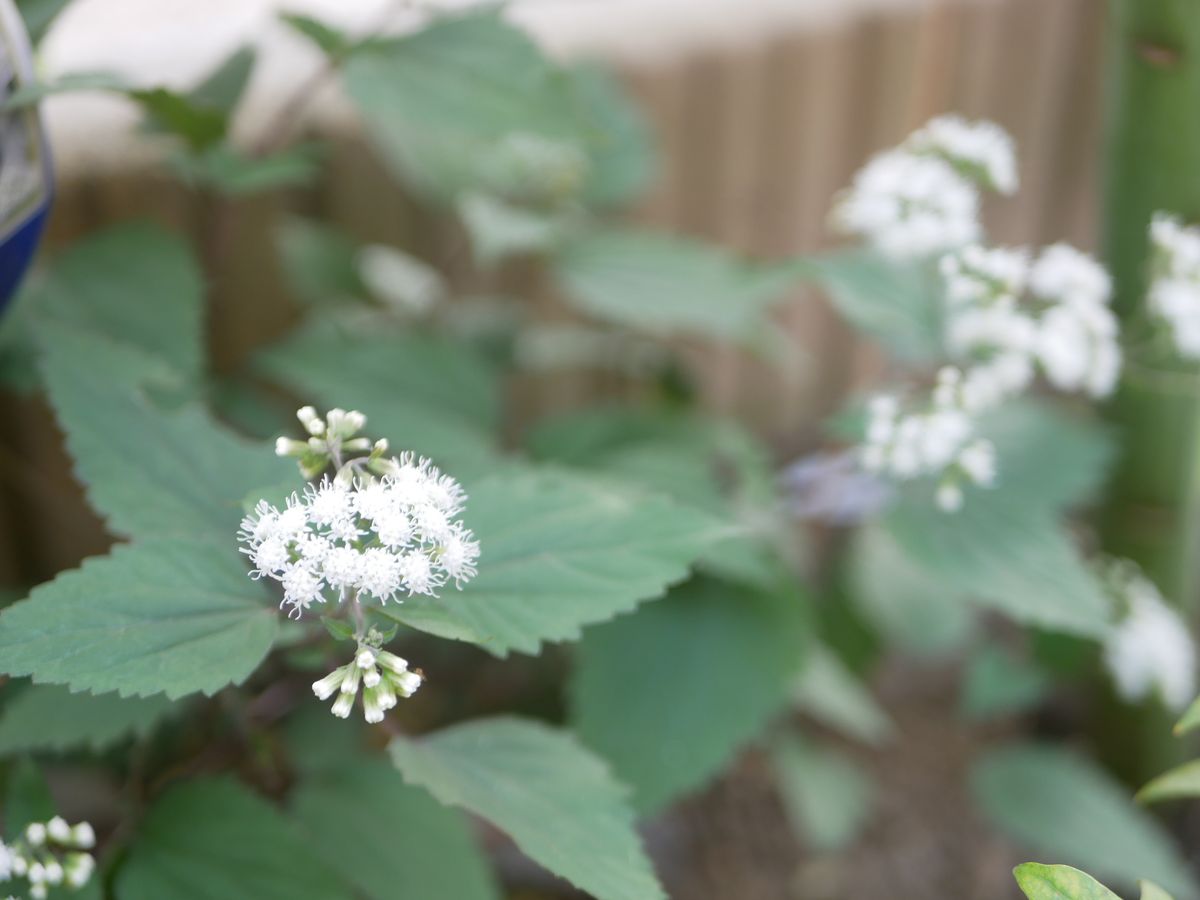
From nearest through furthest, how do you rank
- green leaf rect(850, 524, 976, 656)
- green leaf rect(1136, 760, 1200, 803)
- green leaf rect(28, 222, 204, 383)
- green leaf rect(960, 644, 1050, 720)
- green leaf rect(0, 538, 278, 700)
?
green leaf rect(0, 538, 278, 700), green leaf rect(1136, 760, 1200, 803), green leaf rect(28, 222, 204, 383), green leaf rect(960, 644, 1050, 720), green leaf rect(850, 524, 976, 656)

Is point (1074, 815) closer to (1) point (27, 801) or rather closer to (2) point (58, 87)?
(1) point (27, 801)

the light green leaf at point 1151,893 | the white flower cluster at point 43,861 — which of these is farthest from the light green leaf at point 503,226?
the light green leaf at point 1151,893

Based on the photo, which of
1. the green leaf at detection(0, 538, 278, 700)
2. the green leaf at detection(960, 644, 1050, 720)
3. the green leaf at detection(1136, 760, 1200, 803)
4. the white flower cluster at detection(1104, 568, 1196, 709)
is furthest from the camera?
the green leaf at detection(960, 644, 1050, 720)

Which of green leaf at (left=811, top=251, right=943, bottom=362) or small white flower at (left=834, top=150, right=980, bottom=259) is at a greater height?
small white flower at (left=834, top=150, right=980, bottom=259)

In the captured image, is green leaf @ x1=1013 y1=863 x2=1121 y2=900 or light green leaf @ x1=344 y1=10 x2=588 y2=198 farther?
light green leaf @ x1=344 y1=10 x2=588 y2=198

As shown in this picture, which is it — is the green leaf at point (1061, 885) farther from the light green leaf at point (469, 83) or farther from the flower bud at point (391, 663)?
the light green leaf at point (469, 83)

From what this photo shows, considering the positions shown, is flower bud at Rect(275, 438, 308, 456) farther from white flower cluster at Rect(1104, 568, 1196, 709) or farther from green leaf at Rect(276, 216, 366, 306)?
white flower cluster at Rect(1104, 568, 1196, 709)

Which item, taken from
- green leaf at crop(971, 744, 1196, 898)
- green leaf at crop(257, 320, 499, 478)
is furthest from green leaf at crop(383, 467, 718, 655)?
green leaf at crop(971, 744, 1196, 898)
